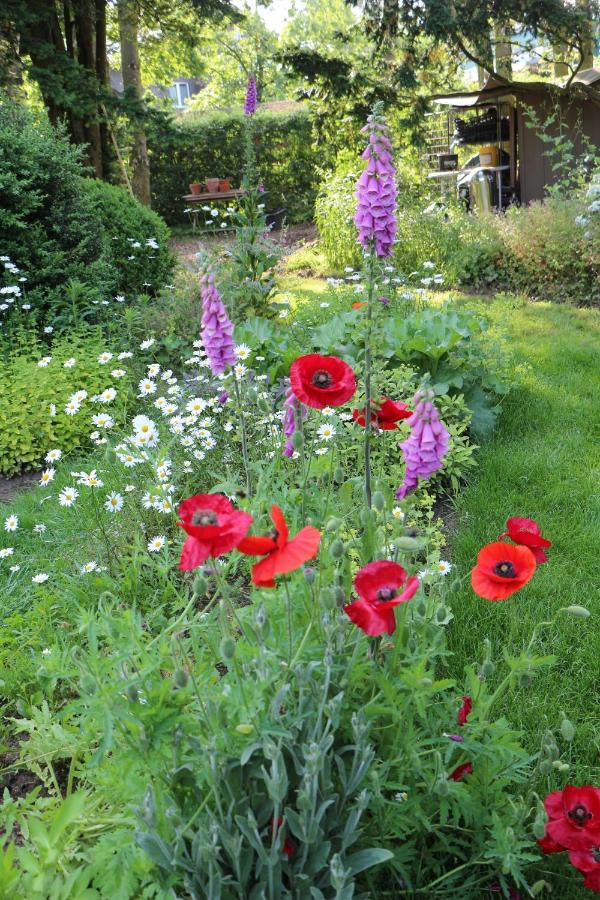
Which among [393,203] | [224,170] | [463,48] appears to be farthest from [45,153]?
[224,170]

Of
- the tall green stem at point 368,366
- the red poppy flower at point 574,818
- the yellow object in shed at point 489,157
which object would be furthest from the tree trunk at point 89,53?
the red poppy flower at point 574,818

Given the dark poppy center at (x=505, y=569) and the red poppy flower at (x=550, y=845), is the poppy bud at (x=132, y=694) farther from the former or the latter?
the red poppy flower at (x=550, y=845)

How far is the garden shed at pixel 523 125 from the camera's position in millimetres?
10953

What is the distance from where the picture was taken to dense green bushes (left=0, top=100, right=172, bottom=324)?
5297 mm

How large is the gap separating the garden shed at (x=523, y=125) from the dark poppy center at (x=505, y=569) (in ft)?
35.0

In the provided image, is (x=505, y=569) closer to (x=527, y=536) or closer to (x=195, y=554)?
(x=527, y=536)

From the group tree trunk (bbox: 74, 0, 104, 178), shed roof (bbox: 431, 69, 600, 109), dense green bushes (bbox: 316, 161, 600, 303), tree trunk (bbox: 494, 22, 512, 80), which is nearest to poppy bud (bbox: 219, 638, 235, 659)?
dense green bushes (bbox: 316, 161, 600, 303)

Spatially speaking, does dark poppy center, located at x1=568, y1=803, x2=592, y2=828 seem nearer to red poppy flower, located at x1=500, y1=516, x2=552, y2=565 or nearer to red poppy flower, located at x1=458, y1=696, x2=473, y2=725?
red poppy flower, located at x1=458, y1=696, x2=473, y2=725

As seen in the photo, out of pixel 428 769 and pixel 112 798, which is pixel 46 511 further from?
pixel 428 769

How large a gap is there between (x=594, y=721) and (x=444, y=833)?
2.32 ft

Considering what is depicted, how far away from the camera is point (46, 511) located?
3383mm

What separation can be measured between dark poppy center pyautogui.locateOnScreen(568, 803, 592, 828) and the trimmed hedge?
49.1 ft

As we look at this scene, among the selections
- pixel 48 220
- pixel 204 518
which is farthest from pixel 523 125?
pixel 204 518

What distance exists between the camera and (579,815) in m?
1.29
